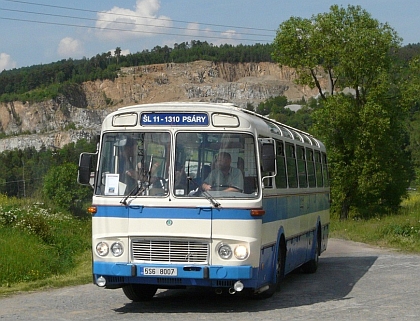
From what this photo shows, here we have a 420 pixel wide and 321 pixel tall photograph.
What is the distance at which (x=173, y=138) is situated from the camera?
10836 mm

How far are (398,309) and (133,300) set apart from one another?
3.86 m

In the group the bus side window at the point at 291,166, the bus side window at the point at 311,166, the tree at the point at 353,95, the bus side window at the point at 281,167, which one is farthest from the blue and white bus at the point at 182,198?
the tree at the point at 353,95

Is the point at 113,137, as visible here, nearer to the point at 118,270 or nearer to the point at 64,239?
the point at 118,270

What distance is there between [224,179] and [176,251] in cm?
114

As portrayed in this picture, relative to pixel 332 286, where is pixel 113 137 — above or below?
above

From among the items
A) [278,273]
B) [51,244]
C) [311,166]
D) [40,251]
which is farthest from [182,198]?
[51,244]

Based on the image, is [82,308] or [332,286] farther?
[332,286]

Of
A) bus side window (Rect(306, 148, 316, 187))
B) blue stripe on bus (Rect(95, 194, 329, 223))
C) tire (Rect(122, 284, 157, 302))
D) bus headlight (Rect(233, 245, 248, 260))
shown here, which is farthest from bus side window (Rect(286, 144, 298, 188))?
bus headlight (Rect(233, 245, 248, 260))

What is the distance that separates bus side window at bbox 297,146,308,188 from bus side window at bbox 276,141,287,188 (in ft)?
5.39

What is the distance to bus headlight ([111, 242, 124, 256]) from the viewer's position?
34.8 ft

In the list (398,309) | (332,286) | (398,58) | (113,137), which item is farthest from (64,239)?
(398,58)

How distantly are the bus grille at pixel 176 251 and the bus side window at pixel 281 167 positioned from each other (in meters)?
2.14

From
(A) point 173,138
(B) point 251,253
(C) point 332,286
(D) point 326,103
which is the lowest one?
(C) point 332,286

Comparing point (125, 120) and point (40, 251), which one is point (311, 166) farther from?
point (40, 251)
